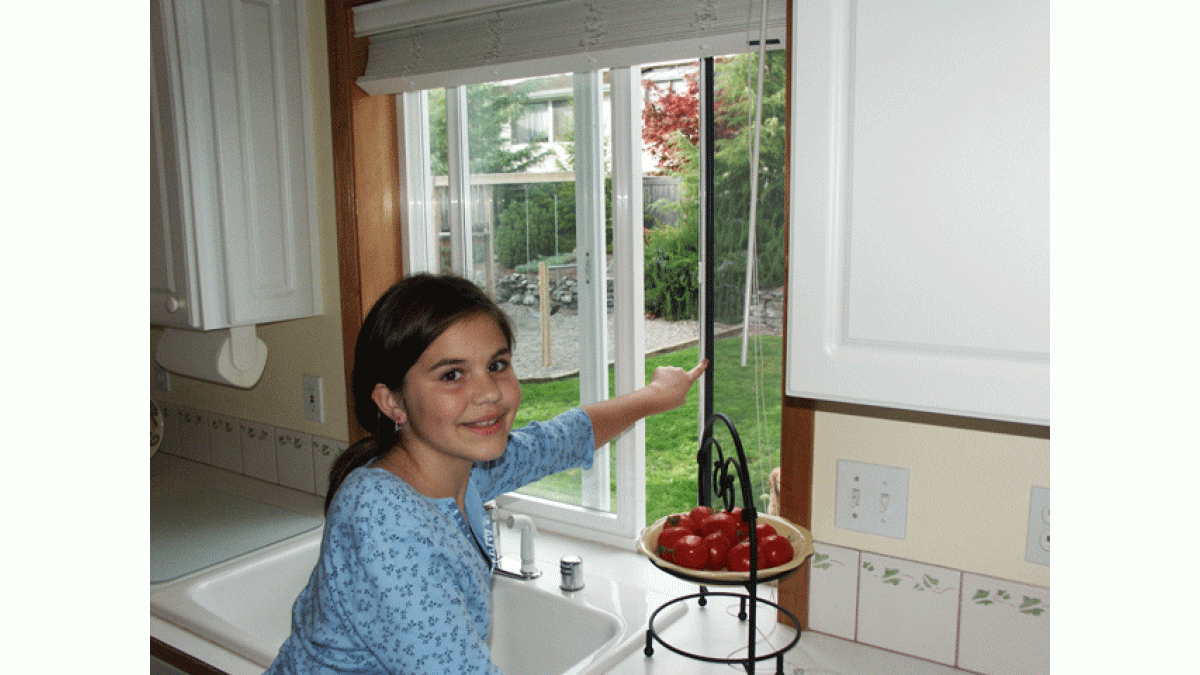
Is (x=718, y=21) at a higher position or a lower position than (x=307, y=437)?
higher

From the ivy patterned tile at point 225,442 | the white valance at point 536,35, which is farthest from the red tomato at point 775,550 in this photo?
the ivy patterned tile at point 225,442

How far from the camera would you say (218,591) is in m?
1.63

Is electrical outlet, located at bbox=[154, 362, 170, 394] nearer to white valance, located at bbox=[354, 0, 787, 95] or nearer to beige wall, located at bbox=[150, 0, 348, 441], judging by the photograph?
beige wall, located at bbox=[150, 0, 348, 441]

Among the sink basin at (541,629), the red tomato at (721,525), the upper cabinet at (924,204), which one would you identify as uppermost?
the upper cabinet at (924,204)

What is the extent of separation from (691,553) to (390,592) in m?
0.41

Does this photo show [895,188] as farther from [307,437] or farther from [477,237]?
[307,437]

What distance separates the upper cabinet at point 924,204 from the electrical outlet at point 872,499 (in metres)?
0.42

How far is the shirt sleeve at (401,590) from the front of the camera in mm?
881

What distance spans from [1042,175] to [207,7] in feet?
5.33

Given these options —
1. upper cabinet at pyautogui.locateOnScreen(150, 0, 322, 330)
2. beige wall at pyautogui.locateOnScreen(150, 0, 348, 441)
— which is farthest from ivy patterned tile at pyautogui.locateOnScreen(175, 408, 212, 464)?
upper cabinet at pyautogui.locateOnScreen(150, 0, 322, 330)

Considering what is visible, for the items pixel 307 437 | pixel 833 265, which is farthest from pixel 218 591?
pixel 833 265

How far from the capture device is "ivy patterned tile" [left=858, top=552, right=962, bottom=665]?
1.23 m

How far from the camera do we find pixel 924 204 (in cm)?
82

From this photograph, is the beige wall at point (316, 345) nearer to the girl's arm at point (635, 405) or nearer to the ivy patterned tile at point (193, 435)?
the ivy patterned tile at point (193, 435)
